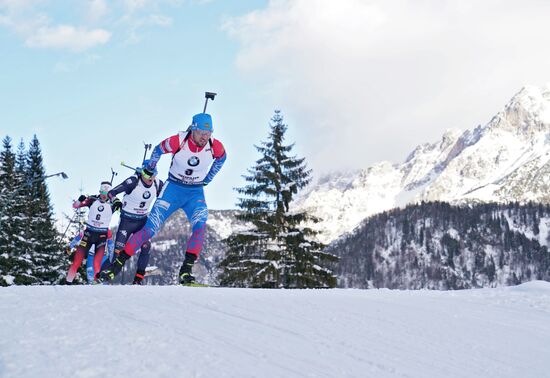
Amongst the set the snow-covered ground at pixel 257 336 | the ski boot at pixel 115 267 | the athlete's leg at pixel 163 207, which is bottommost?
the snow-covered ground at pixel 257 336

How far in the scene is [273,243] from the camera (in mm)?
21328

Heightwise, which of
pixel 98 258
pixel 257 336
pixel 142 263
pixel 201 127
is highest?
pixel 201 127

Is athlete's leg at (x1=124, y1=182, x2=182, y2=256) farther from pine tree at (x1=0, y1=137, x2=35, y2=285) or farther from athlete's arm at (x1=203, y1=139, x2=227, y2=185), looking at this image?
pine tree at (x1=0, y1=137, x2=35, y2=285)

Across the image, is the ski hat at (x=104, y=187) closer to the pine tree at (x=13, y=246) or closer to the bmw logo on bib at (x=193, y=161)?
the bmw logo on bib at (x=193, y=161)

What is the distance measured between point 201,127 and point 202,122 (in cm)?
9

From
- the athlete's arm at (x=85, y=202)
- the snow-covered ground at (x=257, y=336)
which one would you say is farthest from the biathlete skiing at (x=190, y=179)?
the athlete's arm at (x=85, y=202)

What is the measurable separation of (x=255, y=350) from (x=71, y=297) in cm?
252

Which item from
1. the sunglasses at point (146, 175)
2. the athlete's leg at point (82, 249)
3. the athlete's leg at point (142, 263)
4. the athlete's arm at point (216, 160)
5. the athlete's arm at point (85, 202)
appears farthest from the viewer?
the athlete's arm at point (85, 202)

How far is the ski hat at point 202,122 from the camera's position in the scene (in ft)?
29.4

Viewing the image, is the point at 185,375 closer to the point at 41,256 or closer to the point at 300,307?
the point at 300,307

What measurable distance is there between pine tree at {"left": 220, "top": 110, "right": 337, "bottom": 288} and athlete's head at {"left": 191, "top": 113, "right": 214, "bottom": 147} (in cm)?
1171

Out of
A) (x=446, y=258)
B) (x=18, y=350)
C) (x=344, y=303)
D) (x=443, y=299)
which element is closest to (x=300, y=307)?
(x=344, y=303)

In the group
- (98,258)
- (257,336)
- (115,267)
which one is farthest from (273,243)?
(257,336)

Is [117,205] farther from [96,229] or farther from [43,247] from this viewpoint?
[43,247]
